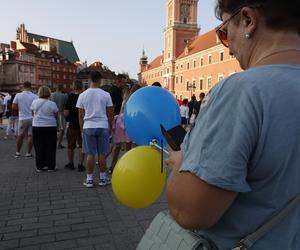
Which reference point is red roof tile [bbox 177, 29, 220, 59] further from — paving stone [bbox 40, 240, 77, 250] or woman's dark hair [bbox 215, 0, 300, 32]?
woman's dark hair [bbox 215, 0, 300, 32]

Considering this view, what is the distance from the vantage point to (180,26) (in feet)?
271

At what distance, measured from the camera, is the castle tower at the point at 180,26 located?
82.6 m

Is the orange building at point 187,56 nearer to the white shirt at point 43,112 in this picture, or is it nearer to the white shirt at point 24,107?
the white shirt at point 24,107

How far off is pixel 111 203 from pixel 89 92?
2038mm

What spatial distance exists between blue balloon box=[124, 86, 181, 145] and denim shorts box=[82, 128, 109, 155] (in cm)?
314

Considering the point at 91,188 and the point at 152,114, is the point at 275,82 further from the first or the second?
the point at 91,188

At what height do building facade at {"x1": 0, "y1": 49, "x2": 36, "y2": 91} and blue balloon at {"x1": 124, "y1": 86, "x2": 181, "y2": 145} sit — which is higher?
building facade at {"x1": 0, "y1": 49, "x2": 36, "y2": 91}

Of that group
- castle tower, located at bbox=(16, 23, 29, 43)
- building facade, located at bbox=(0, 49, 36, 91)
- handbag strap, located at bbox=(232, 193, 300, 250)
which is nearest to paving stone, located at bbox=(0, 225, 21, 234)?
handbag strap, located at bbox=(232, 193, 300, 250)

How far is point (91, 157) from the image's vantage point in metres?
6.05

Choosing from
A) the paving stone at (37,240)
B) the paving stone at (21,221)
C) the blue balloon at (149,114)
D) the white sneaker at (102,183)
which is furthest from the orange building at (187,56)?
the blue balloon at (149,114)

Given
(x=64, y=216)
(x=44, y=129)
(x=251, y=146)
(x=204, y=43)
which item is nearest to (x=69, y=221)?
(x=64, y=216)

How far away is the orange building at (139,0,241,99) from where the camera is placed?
199 feet

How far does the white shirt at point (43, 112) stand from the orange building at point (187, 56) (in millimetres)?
50242

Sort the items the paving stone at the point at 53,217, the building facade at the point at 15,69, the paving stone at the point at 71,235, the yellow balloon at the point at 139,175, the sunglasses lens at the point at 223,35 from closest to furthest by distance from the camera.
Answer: the sunglasses lens at the point at 223,35 → the yellow balloon at the point at 139,175 → the paving stone at the point at 71,235 → the paving stone at the point at 53,217 → the building facade at the point at 15,69
